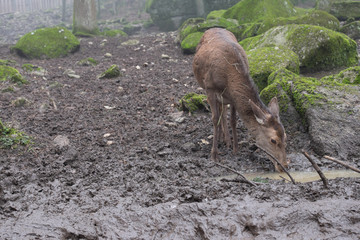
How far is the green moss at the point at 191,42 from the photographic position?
1252 cm

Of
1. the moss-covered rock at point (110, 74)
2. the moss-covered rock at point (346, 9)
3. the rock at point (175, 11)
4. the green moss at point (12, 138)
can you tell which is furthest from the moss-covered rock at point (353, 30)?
the rock at point (175, 11)

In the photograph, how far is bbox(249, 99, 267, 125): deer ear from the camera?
4785 mm

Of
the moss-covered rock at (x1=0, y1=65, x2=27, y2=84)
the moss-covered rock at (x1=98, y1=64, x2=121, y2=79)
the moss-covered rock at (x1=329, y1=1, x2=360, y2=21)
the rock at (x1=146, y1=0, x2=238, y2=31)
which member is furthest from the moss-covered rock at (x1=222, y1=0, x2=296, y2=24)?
the moss-covered rock at (x1=0, y1=65, x2=27, y2=84)

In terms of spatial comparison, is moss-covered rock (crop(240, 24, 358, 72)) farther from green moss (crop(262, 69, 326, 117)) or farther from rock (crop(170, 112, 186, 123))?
rock (crop(170, 112, 186, 123))

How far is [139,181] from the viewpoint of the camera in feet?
14.4

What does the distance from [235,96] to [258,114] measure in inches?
18.6

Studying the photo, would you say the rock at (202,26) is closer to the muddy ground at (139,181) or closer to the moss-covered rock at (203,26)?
the moss-covered rock at (203,26)

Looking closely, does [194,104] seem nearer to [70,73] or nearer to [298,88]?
[298,88]

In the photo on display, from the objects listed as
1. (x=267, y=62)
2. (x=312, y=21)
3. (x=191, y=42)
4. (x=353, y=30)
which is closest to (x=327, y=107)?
(x=267, y=62)

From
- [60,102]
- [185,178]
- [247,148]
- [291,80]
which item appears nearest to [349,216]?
[185,178]

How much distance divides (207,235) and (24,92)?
22.4ft

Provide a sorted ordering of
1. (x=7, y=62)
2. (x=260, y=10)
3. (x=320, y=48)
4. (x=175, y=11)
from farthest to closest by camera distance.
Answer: (x=175, y=11) → (x=260, y=10) → (x=7, y=62) → (x=320, y=48)

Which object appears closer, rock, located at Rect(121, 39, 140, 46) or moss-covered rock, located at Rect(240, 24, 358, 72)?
moss-covered rock, located at Rect(240, 24, 358, 72)

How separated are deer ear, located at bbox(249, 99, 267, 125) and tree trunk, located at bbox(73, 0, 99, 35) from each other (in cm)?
1333
